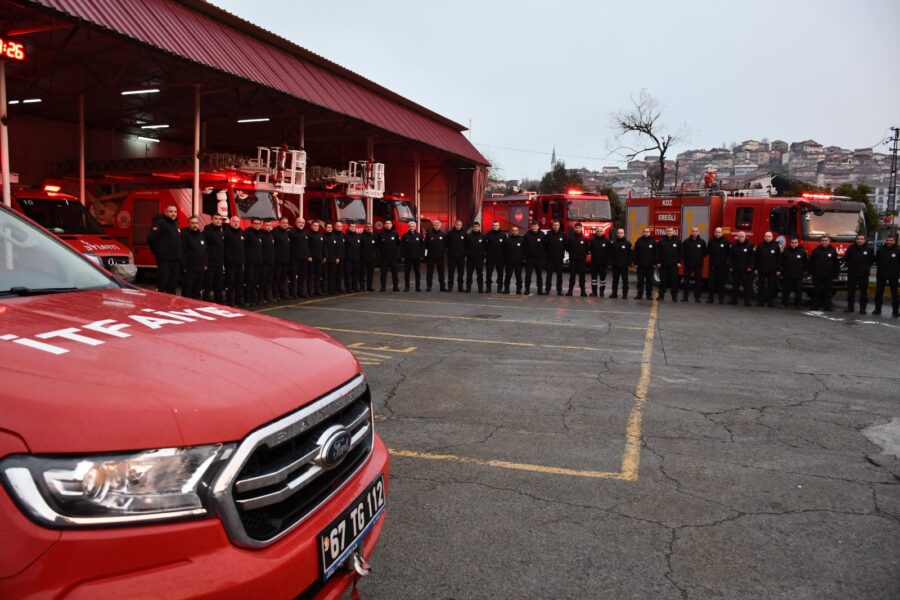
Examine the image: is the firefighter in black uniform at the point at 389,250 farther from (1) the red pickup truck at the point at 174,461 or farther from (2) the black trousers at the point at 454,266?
(1) the red pickup truck at the point at 174,461

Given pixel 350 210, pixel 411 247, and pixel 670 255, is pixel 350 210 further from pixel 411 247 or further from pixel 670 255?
pixel 670 255

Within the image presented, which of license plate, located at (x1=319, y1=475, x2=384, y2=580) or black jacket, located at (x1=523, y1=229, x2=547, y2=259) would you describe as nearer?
license plate, located at (x1=319, y1=475, x2=384, y2=580)

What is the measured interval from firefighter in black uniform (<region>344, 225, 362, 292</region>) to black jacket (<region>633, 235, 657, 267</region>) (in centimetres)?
703

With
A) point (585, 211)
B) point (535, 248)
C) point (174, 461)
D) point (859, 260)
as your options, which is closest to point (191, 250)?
point (535, 248)

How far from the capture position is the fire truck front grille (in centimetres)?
173

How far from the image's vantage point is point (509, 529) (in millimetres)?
3490

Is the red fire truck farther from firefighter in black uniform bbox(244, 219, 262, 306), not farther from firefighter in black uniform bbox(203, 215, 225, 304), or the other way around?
firefighter in black uniform bbox(203, 215, 225, 304)

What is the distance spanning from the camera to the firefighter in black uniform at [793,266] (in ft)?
46.9

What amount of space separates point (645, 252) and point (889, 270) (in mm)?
5254

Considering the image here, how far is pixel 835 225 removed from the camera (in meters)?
15.2

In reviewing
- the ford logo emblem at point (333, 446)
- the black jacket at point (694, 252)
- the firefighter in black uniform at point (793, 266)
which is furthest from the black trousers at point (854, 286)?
the ford logo emblem at point (333, 446)

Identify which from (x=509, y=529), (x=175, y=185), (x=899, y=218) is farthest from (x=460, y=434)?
(x=899, y=218)

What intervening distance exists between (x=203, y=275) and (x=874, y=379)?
1116 cm

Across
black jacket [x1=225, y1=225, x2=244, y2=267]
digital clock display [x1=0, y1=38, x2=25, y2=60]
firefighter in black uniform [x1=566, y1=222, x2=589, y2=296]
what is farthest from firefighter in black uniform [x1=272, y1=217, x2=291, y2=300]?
firefighter in black uniform [x1=566, y1=222, x2=589, y2=296]
